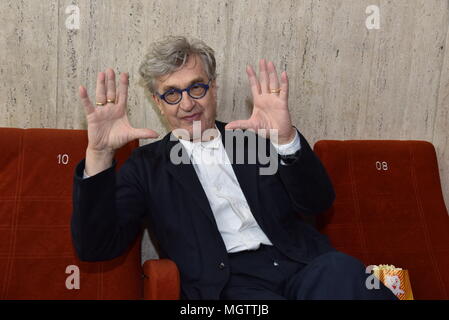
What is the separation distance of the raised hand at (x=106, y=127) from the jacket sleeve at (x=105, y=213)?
→ 48 millimetres

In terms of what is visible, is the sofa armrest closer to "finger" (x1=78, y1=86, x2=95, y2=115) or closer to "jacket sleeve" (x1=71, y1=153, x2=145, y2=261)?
"jacket sleeve" (x1=71, y1=153, x2=145, y2=261)

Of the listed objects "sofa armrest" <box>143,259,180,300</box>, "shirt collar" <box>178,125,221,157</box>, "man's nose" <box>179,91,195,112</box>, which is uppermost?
"man's nose" <box>179,91,195,112</box>

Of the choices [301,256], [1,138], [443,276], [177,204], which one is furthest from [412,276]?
[1,138]

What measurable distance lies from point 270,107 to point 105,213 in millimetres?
696

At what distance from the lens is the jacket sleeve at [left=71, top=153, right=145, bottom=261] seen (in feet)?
6.16

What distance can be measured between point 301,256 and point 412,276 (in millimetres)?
657

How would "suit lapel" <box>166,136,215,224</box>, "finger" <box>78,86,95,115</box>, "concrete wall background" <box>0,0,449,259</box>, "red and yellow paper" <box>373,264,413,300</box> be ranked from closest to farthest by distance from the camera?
"finger" <box>78,86,95,115</box> → "suit lapel" <box>166,136,215,224</box> → "red and yellow paper" <box>373,264,413,300</box> → "concrete wall background" <box>0,0,449,259</box>

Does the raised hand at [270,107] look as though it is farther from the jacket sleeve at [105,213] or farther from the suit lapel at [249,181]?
the jacket sleeve at [105,213]

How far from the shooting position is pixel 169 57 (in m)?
2.16

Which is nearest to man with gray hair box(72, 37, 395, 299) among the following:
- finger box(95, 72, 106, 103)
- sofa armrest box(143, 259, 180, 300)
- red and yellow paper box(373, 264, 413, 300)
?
finger box(95, 72, 106, 103)

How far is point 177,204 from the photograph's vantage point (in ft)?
7.11

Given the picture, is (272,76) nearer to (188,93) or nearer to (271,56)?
(188,93)

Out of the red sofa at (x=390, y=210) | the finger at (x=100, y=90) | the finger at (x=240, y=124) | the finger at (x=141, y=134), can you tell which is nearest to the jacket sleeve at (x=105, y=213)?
the finger at (x=141, y=134)

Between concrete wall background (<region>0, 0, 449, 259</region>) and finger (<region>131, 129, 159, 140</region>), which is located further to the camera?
concrete wall background (<region>0, 0, 449, 259</region>)
